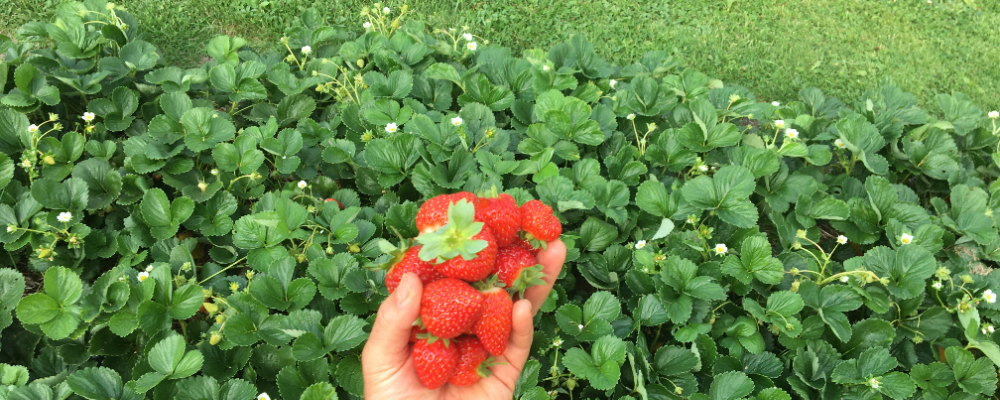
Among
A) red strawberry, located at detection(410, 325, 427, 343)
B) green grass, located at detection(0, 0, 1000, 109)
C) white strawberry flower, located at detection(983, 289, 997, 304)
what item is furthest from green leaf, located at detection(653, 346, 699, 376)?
green grass, located at detection(0, 0, 1000, 109)

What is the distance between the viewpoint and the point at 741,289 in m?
1.86

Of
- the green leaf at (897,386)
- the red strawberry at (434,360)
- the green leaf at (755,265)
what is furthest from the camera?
the green leaf at (755,265)

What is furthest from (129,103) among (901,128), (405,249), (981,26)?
(981,26)

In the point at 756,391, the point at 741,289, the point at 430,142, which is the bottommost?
the point at 756,391

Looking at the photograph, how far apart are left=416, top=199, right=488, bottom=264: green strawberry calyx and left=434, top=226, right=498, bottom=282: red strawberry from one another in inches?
2.3

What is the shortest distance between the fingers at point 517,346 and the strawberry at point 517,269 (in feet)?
0.14

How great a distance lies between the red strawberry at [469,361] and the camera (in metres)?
1.30

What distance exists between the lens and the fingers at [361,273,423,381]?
3.79ft


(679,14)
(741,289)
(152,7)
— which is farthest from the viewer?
(679,14)

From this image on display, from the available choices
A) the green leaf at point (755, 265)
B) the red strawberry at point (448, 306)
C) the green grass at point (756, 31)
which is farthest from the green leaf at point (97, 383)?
the green grass at point (756, 31)

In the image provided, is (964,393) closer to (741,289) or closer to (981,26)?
(741,289)

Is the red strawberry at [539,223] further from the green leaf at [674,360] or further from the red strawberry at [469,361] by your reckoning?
the green leaf at [674,360]

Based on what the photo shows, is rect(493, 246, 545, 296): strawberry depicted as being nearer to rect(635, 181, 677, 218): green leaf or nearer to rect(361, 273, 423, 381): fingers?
rect(361, 273, 423, 381): fingers

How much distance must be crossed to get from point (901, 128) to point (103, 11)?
3.42m
